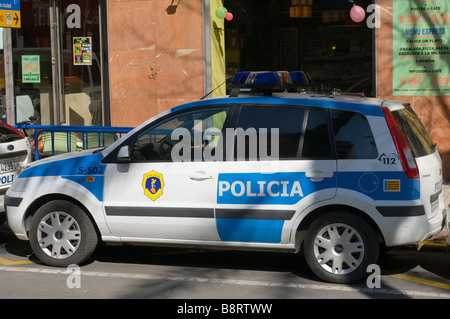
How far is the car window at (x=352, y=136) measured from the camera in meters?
6.61

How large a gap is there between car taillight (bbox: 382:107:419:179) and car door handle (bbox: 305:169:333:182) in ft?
2.03

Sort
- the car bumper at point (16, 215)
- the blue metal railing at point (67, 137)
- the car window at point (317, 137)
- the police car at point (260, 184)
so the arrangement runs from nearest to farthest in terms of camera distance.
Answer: the police car at point (260, 184) → the car window at point (317, 137) → the car bumper at point (16, 215) → the blue metal railing at point (67, 137)

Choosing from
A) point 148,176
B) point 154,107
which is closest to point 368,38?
point 154,107

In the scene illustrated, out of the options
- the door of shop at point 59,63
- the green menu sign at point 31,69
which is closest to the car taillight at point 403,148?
the door of shop at point 59,63

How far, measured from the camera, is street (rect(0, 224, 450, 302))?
21.1ft

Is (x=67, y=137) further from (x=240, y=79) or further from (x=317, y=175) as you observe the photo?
(x=317, y=175)

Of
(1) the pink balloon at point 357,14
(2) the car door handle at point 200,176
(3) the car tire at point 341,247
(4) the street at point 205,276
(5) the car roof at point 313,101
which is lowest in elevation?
(4) the street at point 205,276

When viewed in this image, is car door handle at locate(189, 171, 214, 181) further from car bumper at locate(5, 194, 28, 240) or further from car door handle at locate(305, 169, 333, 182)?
car bumper at locate(5, 194, 28, 240)

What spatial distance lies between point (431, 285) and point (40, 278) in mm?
3504

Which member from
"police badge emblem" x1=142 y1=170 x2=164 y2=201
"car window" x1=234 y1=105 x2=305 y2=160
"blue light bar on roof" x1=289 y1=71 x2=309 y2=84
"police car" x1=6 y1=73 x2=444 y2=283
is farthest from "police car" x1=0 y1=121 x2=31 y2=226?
"blue light bar on roof" x1=289 y1=71 x2=309 y2=84

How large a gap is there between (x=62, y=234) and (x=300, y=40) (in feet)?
25.9

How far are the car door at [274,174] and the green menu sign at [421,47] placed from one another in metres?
5.67

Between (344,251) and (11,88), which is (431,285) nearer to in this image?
(344,251)

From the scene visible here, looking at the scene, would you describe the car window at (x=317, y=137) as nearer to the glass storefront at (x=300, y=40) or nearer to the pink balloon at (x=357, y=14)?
the pink balloon at (x=357, y=14)
